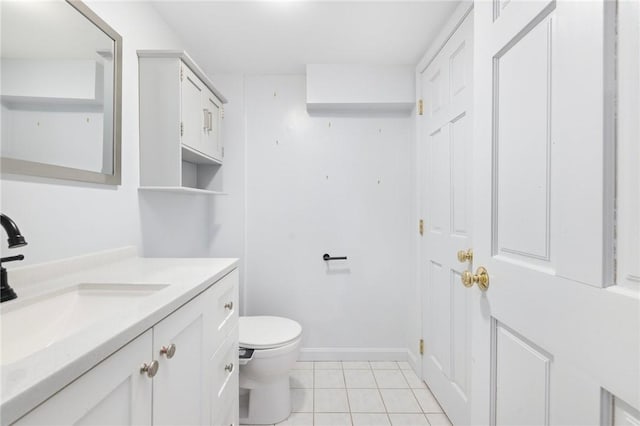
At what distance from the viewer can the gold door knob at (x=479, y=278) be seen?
865 mm

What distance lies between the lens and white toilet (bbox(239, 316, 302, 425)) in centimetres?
160

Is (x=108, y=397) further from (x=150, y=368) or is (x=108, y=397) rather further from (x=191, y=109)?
(x=191, y=109)

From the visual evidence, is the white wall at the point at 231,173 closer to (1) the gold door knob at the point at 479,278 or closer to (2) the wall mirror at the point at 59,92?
(2) the wall mirror at the point at 59,92

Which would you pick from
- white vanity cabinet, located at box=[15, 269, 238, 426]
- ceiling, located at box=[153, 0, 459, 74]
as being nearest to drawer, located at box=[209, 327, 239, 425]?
white vanity cabinet, located at box=[15, 269, 238, 426]

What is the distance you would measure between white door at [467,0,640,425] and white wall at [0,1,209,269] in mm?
1449

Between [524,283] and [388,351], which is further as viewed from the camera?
[388,351]

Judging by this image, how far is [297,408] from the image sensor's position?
175cm

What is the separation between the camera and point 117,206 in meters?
1.32

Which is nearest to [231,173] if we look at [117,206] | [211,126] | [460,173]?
[211,126]

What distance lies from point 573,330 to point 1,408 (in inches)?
35.3

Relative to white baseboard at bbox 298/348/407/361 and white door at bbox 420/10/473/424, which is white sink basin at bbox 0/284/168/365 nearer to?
white door at bbox 420/10/473/424

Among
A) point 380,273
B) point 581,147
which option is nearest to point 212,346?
point 581,147

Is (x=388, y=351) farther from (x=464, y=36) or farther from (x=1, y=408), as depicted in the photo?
(x=1, y=408)

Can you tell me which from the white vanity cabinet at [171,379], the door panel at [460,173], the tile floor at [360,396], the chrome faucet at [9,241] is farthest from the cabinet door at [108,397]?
the door panel at [460,173]
